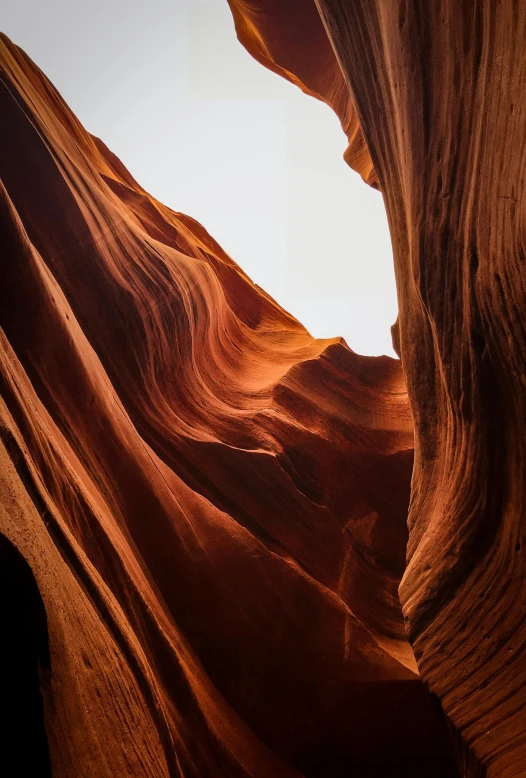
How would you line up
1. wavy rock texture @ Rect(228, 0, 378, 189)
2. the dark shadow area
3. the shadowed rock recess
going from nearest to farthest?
the dark shadow area, the shadowed rock recess, wavy rock texture @ Rect(228, 0, 378, 189)

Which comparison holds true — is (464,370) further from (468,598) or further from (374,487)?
(374,487)

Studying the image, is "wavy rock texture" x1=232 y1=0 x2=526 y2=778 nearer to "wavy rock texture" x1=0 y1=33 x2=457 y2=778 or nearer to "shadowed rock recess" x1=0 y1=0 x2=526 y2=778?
"shadowed rock recess" x1=0 y1=0 x2=526 y2=778

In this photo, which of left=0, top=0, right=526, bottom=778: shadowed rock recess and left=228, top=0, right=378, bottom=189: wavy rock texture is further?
left=228, top=0, right=378, bottom=189: wavy rock texture

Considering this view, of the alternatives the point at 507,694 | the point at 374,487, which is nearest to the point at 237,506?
the point at 374,487

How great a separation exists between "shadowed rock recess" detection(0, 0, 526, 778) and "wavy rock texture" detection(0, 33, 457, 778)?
2cm

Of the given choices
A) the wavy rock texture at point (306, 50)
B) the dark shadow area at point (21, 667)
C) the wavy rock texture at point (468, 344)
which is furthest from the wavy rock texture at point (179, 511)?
the wavy rock texture at point (306, 50)

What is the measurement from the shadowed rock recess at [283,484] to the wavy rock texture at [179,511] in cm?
2

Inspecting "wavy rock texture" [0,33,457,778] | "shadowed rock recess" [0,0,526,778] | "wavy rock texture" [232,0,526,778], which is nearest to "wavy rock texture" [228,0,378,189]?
"wavy rock texture" [0,33,457,778]

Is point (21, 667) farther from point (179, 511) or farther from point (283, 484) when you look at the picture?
point (283, 484)

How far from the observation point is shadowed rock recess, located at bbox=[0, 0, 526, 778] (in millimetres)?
2754

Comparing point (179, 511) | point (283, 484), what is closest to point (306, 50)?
point (283, 484)

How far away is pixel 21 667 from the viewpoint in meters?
2.33

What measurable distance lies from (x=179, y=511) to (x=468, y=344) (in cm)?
276

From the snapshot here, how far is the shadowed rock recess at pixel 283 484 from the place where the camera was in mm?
2754
